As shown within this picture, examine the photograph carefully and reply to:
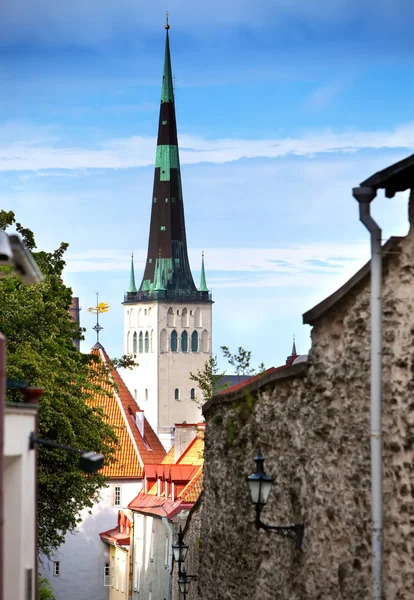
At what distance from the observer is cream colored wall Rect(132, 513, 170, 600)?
47.5 meters

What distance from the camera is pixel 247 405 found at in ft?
49.7

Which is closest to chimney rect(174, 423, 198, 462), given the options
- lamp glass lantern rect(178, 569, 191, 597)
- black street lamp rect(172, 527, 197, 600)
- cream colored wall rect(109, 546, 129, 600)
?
cream colored wall rect(109, 546, 129, 600)

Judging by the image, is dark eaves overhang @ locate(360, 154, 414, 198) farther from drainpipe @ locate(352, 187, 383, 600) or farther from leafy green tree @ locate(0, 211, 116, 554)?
leafy green tree @ locate(0, 211, 116, 554)

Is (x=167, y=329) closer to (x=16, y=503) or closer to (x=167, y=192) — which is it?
(x=167, y=192)

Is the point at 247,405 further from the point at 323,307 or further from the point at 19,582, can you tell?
the point at 19,582

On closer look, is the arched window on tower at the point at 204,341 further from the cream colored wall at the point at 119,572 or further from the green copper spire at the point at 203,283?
the cream colored wall at the point at 119,572

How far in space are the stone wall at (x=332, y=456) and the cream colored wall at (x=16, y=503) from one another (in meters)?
Answer: 2.59

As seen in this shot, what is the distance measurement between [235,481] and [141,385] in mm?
168321

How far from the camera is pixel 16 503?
10477 millimetres

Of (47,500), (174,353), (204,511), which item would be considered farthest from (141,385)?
(204,511)

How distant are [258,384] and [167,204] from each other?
150 metres

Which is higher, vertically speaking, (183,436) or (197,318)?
(197,318)

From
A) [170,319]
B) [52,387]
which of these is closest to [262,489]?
[52,387]

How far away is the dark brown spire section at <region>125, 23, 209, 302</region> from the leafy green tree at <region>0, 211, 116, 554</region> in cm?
12973
